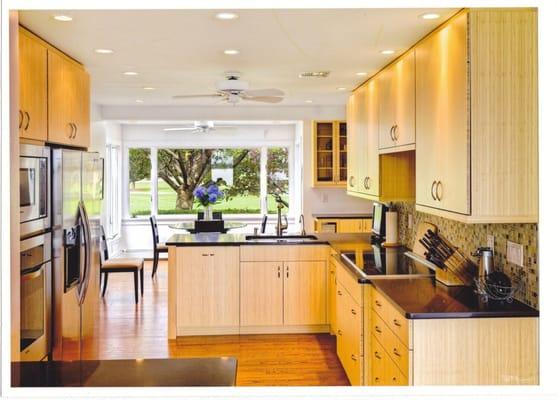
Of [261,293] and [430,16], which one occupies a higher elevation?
[430,16]

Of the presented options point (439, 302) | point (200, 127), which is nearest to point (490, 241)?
point (439, 302)

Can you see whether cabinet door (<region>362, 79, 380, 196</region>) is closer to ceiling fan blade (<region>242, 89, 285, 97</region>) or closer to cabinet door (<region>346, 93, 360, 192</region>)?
cabinet door (<region>346, 93, 360, 192</region>)

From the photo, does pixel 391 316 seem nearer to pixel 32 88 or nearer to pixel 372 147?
pixel 372 147

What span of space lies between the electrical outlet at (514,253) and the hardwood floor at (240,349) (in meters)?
1.64

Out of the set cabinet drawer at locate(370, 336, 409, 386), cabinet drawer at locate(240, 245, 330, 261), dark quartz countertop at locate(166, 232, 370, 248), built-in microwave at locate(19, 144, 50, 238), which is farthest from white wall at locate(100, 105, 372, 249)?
cabinet drawer at locate(370, 336, 409, 386)

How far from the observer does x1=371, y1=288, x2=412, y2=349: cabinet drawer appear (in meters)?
2.68

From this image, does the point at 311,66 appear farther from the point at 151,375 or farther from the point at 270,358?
the point at 151,375

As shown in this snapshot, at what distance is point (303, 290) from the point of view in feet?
17.1

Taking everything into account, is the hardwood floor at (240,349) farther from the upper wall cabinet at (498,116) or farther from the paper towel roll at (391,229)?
the upper wall cabinet at (498,116)

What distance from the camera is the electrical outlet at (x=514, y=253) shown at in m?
2.77

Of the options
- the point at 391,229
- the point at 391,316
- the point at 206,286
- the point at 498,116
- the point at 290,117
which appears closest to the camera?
the point at 498,116

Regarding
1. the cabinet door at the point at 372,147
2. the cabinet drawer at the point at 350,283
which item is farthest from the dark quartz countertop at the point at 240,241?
the cabinet drawer at the point at 350,283

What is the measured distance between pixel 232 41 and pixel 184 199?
6.56 m
